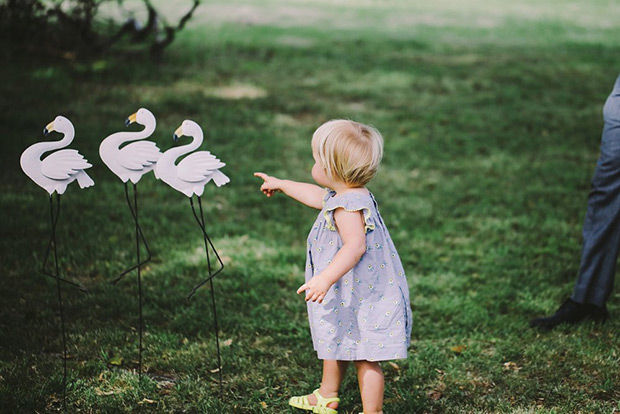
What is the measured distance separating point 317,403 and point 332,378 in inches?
5.4

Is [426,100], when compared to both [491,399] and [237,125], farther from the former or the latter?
[491,399]

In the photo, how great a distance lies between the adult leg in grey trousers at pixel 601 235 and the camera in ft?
11.7

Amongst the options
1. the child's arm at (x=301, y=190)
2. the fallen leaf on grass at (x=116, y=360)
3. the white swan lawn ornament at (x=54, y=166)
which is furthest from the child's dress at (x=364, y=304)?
the fallen leaf on grass at (x=116, y=360)

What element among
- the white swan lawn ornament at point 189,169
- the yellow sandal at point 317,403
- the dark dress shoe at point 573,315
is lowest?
the yellow sandal at point 317,403

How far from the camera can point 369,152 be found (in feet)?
8.64

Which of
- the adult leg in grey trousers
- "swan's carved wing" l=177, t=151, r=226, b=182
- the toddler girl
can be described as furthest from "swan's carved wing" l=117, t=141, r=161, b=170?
the adult leg in grey trousers

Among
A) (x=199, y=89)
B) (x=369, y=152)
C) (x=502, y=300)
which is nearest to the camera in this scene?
(x=369, y=152)

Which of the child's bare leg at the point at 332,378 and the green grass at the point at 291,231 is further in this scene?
the green grass at the point at 291,231

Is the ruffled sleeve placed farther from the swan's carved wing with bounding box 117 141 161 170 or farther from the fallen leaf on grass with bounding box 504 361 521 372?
the fallen leaf on grass with bounding box 504 361 521 372

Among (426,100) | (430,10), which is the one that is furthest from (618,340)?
(430,10)

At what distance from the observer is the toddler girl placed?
2637 mm

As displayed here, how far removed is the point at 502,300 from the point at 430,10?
16083mm

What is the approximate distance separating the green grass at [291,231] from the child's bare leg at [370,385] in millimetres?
334

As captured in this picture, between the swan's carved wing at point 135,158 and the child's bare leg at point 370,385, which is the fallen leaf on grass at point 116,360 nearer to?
the swan's carved wing at point 135,158
